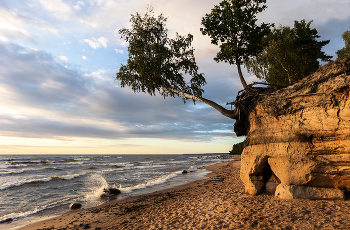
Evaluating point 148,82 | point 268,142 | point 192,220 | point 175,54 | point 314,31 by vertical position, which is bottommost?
point 192,220

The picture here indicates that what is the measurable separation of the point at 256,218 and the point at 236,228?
94cm

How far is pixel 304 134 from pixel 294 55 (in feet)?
54.8

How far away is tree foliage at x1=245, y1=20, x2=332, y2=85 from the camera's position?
2016 cm

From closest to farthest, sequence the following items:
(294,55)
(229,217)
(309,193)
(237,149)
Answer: (229,217) < (309,193) < (294,55) < (237,149)

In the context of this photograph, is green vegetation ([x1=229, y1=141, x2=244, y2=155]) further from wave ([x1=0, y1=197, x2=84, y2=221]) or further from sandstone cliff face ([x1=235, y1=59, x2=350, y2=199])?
wave ([x1=0, y1=197, x2=84, y2=221])

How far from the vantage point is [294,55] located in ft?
65.6

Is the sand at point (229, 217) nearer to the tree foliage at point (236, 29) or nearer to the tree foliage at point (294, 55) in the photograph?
the tree foliage at point (236, 29)

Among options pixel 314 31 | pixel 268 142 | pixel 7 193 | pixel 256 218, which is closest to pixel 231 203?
pixel 256 218

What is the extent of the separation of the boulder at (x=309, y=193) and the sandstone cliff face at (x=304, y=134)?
20 centimetres

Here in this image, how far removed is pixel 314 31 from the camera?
23.0 metres

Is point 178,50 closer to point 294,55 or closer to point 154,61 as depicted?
point 154,61

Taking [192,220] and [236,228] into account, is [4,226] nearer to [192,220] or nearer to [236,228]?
[192,220]

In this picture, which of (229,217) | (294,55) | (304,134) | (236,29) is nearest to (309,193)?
(304,134)

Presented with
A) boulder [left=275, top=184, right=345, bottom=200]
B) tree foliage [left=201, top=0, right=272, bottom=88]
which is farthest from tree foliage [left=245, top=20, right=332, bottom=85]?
boulder [left=275, top=184, right=345, bottom=200]
